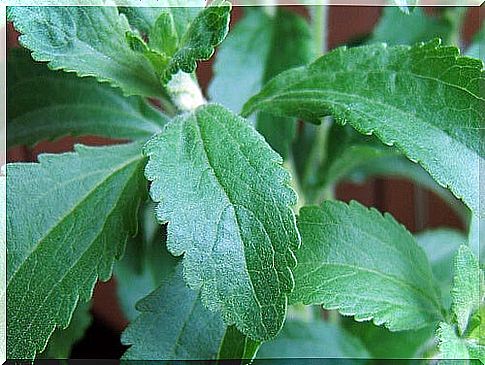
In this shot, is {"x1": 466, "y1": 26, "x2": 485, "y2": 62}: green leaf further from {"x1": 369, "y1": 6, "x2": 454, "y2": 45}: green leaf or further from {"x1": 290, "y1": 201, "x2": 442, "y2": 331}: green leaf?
{"x1": 290, "y1": 201, "x2": 442, "y2": 331}: green leaf

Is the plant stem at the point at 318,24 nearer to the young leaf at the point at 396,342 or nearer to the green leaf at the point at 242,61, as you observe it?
the green leaf at the point at 242,61

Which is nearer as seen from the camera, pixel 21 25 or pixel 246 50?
pixel 21 25

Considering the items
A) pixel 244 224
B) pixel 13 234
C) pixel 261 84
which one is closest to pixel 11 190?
pixel 13 234

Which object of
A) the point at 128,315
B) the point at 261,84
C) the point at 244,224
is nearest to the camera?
the point at 244,224

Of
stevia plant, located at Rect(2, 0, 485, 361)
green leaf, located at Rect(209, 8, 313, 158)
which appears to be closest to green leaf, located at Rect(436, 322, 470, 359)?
stevia plant, located at Rect(2, 0, 485, 361)

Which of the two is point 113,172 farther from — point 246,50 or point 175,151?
point 246,50

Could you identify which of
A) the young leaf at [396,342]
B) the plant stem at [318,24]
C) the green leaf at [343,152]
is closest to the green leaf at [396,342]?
the young leaf at [396,342]
